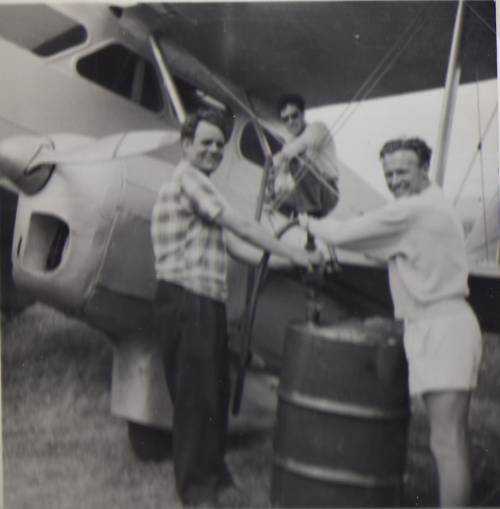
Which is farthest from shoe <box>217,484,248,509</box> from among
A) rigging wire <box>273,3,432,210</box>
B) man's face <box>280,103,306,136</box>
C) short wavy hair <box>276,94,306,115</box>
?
short wavy hair <box>276,94,306,115</box>

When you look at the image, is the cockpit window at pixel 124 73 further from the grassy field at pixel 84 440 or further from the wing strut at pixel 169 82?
the grassy field at pixel 84 440

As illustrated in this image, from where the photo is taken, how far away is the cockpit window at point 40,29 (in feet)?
7.34

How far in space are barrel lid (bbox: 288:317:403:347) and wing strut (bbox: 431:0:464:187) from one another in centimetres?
52

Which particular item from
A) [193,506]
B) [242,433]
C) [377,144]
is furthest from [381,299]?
[193,506]

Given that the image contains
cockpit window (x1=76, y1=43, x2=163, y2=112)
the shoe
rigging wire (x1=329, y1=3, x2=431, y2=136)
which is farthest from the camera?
cockpit window (x1=76, y1=43, x2=163, y2=112)

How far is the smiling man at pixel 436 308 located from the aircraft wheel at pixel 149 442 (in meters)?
0.94

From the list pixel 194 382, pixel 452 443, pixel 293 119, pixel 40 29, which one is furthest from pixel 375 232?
pixel 40 29

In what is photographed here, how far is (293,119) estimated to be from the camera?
97.3 inches

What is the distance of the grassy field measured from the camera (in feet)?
6.51

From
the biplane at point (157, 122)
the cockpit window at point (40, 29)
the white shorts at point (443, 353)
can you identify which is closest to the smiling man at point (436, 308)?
the white shorts at point (443, 353)

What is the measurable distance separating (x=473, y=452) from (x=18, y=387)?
1498 mm

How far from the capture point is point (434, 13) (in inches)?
89.3

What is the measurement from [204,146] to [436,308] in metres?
0.84

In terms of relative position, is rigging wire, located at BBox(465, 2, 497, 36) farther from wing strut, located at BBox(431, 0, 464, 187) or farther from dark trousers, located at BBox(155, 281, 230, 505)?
dark trousers, located at BBox(155, 281, 230, 505)
